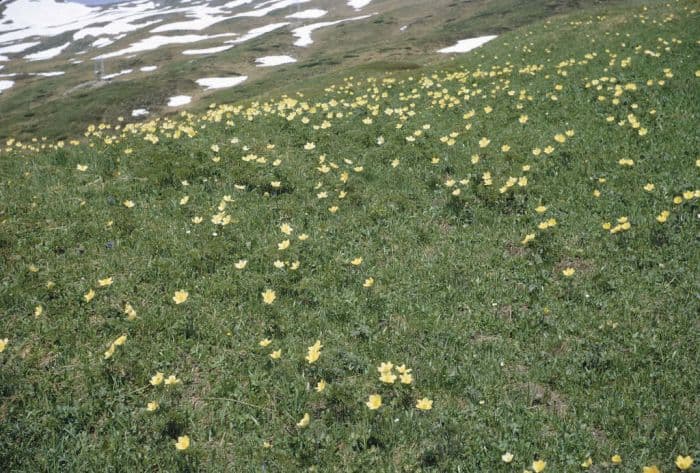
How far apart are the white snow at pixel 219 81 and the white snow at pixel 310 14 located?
78.0m

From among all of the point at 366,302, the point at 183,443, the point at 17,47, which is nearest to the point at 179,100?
the point at 366,302

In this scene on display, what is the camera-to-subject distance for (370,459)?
4398 millimetres

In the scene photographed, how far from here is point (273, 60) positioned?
110 m

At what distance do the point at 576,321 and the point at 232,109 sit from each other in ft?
38.9

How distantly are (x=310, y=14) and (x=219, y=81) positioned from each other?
85.7m

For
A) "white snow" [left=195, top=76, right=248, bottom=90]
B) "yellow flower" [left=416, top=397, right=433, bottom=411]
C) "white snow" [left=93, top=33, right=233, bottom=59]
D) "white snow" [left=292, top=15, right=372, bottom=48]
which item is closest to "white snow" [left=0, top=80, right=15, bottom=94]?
"white snow" [left=93, top=33, right=233, bottom=59]

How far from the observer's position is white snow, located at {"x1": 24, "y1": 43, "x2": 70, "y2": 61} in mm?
160825

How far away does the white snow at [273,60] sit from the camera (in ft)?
352

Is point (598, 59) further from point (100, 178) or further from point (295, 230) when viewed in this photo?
point (100, 178)

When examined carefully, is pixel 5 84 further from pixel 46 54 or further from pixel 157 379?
pixel 157 379

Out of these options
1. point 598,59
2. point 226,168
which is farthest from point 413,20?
point 226,168

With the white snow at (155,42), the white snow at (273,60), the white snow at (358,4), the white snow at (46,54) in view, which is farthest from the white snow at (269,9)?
the white snow at (273,60)

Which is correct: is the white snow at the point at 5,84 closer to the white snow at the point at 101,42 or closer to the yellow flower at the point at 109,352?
the white snow at the point at 101,42

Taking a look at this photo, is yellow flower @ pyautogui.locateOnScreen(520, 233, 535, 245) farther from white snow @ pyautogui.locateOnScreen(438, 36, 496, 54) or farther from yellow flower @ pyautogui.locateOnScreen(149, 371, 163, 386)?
white snow @ pyautogui.locateOnScreen(438, 36, 496, 54)
